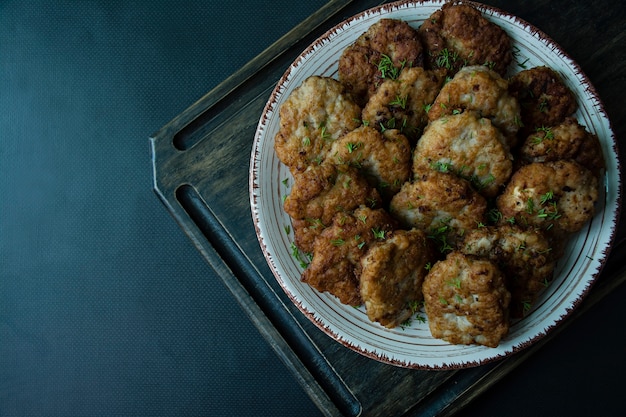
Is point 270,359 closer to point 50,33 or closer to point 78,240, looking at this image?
point 78,240

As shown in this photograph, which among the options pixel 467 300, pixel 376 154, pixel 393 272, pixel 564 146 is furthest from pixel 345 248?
pixel 564 146

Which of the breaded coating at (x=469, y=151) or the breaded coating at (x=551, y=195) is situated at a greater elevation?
the breaded coating at (x=469, y=151)

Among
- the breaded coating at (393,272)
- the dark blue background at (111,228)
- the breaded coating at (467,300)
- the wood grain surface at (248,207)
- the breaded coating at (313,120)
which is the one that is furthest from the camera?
the dark blue background at (111,228)

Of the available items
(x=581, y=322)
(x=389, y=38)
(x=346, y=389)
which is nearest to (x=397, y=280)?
(x=346, y=389)

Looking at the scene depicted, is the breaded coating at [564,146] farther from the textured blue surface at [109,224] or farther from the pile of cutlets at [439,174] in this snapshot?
the textured blue surface at [109,224]

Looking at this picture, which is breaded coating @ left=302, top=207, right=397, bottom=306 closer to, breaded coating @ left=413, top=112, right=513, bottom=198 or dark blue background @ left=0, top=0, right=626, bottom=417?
breaded coating @ left=413, top=112, right=513, bottom=198

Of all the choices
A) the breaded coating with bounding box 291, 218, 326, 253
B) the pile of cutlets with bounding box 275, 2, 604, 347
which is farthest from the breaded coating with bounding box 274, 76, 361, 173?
the breaded coating with bounding box 291, 218, 326, 253

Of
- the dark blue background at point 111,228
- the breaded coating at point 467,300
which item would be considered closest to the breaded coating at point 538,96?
the breaded coating at point 467,300
